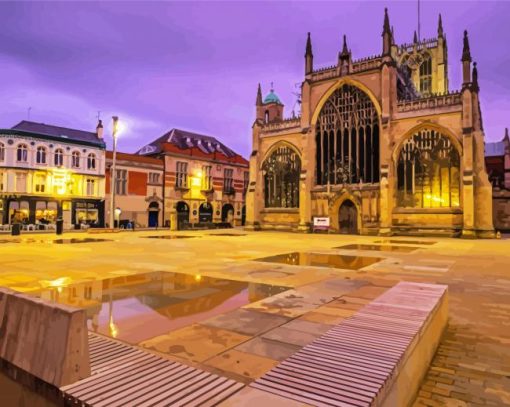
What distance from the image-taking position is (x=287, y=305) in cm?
658

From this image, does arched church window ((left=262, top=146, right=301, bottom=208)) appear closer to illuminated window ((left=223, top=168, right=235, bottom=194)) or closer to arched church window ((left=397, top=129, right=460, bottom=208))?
arched church window ((left=397, top=129, right=460, bottom=208))

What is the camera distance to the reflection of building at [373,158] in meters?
28.9

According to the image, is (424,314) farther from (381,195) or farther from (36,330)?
(381,195)

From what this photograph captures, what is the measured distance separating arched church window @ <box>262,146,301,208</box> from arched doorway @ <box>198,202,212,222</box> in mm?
14938

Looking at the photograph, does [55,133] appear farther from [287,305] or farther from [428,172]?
[287,305]

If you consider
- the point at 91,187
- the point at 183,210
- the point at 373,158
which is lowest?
the point at 183,210

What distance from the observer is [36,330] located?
3441 mm

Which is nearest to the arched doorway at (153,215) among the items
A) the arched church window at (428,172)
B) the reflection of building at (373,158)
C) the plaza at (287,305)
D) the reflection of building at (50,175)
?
the reflection of building at (50,175)

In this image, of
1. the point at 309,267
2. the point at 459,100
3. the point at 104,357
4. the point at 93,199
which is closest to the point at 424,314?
the point at 104,357

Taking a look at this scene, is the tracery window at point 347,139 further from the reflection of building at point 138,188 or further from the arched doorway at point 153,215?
the arched doorway at point 153,215

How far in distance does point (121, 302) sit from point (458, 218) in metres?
28.8

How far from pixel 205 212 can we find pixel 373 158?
27231 mm

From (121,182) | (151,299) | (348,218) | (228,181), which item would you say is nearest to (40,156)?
(121,182)

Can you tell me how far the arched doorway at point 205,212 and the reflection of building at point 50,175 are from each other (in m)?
13.5
